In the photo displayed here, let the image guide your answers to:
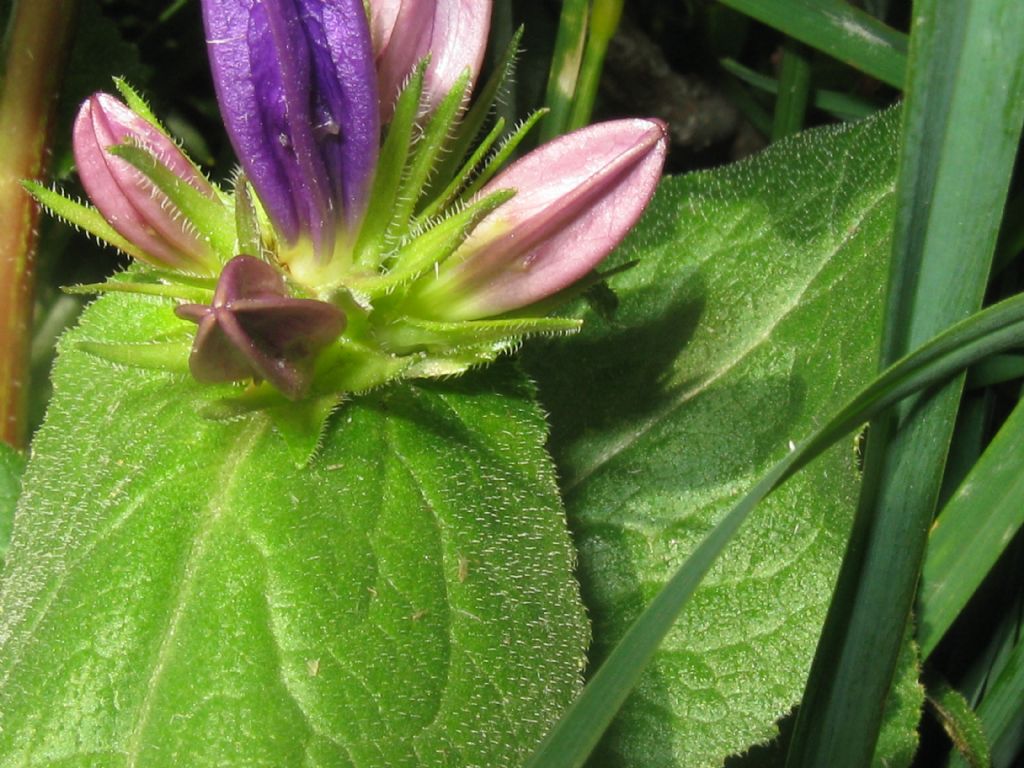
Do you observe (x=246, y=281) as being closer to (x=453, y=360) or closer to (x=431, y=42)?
(x=453, y=360)

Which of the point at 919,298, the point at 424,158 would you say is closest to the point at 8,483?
the point at 424,158

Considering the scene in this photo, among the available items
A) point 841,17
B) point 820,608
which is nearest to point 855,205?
point 841,17

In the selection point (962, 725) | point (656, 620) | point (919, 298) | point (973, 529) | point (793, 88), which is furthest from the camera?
point (793, 88)

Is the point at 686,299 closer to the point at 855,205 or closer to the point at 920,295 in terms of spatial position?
the point at 855,205

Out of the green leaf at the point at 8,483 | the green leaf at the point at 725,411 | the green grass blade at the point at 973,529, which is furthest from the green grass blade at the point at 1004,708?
the green leaf at the point at 8,483

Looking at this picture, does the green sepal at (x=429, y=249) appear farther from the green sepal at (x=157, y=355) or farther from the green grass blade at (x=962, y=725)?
the green grass blade at (x=962, y=725)

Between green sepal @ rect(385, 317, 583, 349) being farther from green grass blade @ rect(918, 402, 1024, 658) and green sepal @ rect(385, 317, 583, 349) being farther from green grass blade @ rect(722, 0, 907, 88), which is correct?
green grass blade @ rect(722, 0, 907, 88)

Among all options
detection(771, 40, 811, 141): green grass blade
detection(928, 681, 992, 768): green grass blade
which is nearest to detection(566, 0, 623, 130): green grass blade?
detection(771, 40, 811, 141): green grass blade

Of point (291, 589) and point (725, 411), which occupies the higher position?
point (725, 411)
